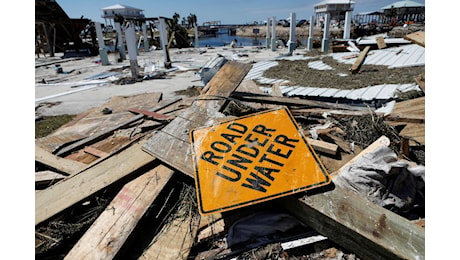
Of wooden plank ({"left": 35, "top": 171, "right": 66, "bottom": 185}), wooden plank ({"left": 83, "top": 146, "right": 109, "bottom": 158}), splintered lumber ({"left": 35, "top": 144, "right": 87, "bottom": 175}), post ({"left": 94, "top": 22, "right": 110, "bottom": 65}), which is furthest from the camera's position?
post ({"left": 94, "top": 22, "right": 110, "bottom": 65})

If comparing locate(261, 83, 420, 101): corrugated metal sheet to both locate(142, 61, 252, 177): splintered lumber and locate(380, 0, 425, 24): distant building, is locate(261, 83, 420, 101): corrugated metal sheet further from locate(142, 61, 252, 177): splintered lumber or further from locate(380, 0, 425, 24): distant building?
locate(380, 0, 425, 24): distant building

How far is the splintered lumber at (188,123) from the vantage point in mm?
2439

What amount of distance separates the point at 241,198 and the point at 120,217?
117 centimetres

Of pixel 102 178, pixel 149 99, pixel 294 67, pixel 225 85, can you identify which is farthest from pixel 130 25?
pixel 102 178

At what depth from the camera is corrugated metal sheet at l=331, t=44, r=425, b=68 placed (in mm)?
6778

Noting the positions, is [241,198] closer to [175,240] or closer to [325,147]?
[175,240]

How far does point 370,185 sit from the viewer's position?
2.00 m

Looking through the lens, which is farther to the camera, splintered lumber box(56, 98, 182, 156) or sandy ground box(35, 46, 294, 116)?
sandy ground box(35, 46, 294, 116)

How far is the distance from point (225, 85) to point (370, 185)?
2278 millimetres

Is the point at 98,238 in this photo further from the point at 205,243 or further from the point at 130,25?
the point at 130,25

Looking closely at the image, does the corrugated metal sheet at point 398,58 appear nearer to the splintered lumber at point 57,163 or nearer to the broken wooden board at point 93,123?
the broken wooden board at point 93,123

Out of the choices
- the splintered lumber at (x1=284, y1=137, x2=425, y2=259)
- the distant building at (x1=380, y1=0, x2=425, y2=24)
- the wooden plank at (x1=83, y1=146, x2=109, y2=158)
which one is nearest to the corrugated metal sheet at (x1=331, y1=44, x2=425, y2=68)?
the splintered lumber at (x1=284, y1=137, x2=425, y2=259)

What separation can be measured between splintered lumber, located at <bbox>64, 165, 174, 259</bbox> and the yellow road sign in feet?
1.84

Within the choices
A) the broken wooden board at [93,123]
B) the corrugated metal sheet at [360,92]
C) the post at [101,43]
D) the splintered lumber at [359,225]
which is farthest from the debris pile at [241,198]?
the post at [101,43]
